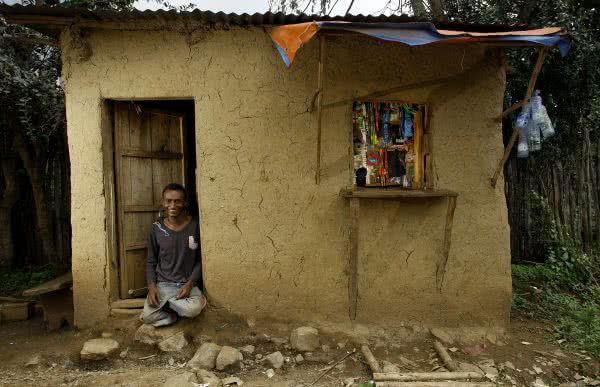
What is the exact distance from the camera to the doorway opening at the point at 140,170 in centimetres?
378

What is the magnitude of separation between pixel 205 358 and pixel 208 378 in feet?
0.75

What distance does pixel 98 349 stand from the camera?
A: 10.7 ft

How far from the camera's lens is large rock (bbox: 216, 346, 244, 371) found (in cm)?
317

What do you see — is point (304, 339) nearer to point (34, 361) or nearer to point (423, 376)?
point (423, 376)

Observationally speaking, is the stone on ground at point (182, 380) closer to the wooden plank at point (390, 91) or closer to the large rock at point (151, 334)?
the large rock at point (151, 334)

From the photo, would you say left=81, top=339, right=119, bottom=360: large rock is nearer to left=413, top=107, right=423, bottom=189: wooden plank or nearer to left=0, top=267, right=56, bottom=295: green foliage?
left=0, top=267, right=56, bottom=295: green foliage

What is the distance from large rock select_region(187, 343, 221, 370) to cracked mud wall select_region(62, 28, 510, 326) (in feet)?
1.42

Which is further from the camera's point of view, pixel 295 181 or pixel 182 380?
pixel 295 181

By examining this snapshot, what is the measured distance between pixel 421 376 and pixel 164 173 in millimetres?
3251

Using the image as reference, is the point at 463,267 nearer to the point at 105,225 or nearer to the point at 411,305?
the point at 411,305

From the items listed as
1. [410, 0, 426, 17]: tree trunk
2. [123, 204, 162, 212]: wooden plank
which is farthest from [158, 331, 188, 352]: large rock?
[410, 0, 426, 17]: tree trunk

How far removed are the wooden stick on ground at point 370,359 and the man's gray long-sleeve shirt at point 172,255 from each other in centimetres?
167

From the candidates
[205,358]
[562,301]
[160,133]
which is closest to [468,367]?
[562,301]

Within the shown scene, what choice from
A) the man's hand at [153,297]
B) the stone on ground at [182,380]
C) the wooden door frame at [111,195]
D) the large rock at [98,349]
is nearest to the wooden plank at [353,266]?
the stone on ground at [182,380]
